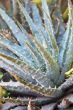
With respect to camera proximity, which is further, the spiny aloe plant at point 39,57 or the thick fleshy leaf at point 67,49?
the thick fleshy leaf at point 67,49

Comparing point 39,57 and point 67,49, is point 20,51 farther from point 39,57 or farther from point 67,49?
point 67,49

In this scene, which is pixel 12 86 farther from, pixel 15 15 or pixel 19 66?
pixel 15 15

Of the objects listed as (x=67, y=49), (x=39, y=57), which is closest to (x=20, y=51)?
(x=39, y=57)

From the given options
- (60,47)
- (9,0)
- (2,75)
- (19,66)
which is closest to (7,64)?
(19,66)

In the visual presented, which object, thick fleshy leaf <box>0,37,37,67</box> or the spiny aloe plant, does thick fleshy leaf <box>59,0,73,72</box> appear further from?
thick fleshy leaf <box>0,37,37,67</box>

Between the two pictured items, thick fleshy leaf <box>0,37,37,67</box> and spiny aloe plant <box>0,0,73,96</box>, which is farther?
thick fleshy leaf <box>0,37,37,67</box>

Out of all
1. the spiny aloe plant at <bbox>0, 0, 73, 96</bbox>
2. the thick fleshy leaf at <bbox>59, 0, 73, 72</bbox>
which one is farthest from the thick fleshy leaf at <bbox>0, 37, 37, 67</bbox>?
the thick fleshy leaf at <bbox>59, 0, 73, 72</bbox>

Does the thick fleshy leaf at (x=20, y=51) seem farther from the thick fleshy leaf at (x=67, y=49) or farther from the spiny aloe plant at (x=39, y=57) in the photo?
the thick fleshy leaf at (x=67, y=49)

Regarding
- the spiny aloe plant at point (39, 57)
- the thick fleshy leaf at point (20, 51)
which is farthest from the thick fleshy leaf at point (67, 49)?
the thick fleshy leaf at point (20, 51)
